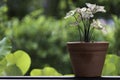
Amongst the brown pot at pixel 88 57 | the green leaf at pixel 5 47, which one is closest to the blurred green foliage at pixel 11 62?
the green leaf at pixel 5 47

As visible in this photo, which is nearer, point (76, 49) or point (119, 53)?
point (76, 49)

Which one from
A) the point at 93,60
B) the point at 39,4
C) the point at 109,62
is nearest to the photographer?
the point at 93,60

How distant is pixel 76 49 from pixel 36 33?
8.67 feet

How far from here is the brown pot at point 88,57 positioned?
61.2 inches

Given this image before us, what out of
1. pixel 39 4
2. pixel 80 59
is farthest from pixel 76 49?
pixel 39 4

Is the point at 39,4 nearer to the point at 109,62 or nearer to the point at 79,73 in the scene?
the point at 109,62

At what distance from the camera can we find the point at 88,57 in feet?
5.12

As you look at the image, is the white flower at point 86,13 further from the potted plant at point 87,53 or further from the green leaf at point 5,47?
the green leaf at point 5,47

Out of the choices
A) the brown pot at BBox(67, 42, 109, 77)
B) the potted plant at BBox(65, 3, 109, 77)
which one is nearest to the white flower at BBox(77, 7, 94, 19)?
the potted plant at BBox(65, 3, 109, 77)

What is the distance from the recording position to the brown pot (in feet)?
5.10

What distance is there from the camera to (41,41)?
163 inches

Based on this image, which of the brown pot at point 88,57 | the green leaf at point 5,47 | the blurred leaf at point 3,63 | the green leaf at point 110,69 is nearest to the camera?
the brown pot at point 88,57

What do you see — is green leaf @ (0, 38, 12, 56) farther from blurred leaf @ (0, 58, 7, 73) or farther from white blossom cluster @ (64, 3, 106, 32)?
white blossom cluster @ (64, 3, 106, 32)

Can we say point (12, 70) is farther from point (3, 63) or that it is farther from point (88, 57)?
point (88, 57)
